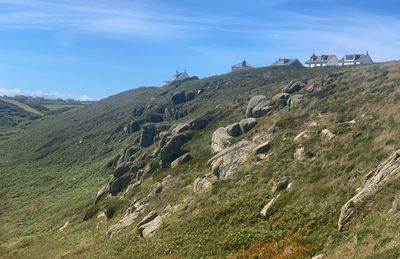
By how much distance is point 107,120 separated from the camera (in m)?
133

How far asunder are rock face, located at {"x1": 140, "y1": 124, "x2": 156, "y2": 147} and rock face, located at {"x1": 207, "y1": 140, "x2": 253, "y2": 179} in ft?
106

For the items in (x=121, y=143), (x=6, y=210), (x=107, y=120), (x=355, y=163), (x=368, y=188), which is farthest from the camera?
(x=107, y=120)

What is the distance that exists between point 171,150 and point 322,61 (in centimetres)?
13429

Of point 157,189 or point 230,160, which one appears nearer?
point 230,160

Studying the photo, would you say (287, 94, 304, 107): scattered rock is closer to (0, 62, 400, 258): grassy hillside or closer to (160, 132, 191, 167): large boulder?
(0, 62, 400, 258): grassy hillside

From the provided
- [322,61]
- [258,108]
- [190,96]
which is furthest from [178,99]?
[322,61]

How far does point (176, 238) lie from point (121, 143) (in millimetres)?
71034

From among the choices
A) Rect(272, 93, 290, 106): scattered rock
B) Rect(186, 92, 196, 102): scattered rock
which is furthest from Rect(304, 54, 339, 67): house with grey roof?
Rect(272, 93, 290, 106): scattered rock

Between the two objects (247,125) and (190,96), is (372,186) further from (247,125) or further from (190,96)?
(190,96)

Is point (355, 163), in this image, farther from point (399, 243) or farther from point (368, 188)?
point (399, 243)

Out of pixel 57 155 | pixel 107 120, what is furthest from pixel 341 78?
pixel 107 120

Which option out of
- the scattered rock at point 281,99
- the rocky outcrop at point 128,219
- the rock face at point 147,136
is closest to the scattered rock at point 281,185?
the rocky outcrop at point 128,219

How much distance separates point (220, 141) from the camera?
4750cm

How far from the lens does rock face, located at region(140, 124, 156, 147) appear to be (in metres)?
72.4
